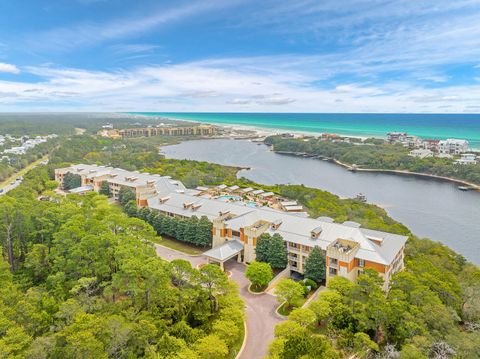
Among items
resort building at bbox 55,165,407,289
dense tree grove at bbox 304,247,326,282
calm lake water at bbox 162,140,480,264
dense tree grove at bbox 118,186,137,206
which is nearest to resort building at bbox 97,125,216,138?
calm lake water at bbox 162,140,480,264

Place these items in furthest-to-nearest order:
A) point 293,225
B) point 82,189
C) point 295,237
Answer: point 82,189, point 293,225, point 295,237

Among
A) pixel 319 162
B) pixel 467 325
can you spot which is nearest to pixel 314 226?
pixel 467 325

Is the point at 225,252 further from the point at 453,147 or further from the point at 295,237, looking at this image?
the point at 453,147

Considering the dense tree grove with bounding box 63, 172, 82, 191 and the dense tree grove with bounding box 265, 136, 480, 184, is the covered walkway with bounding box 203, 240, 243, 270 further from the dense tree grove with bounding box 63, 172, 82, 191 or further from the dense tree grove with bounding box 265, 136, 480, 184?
the dense tree grove with bounding box 265, 136, 480, 184

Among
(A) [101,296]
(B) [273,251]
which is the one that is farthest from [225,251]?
(A) [101,296]

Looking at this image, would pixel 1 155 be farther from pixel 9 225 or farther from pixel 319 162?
pixel 319 162
